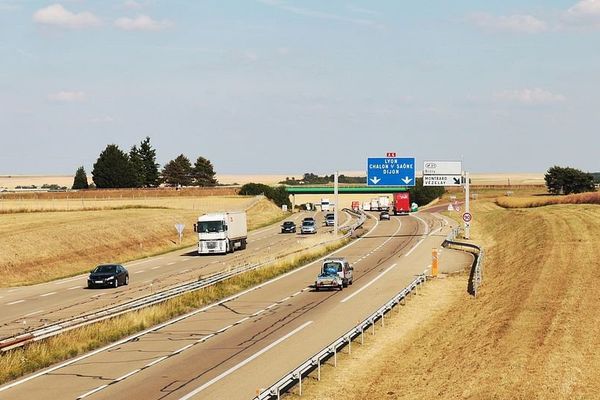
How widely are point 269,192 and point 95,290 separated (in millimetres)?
107753

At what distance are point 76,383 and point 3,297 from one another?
26.7 m

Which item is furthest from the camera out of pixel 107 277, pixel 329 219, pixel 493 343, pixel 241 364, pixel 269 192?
pixel 269 192

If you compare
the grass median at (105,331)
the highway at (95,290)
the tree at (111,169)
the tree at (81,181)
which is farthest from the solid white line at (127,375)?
the tree at (81,181)

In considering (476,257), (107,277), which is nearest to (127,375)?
(107,277)

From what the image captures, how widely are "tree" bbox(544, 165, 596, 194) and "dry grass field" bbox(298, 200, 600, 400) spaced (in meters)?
113

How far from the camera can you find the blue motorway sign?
272ft

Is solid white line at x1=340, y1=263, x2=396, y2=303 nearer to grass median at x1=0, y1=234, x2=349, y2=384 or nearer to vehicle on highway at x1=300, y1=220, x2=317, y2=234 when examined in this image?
grass median at x1=0, y1=234, x2=349, y2=384

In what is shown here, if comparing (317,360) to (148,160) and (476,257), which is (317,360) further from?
(148,160)

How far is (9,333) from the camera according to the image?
113ft

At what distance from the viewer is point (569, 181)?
6467 inches

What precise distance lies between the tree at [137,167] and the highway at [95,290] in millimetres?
88591

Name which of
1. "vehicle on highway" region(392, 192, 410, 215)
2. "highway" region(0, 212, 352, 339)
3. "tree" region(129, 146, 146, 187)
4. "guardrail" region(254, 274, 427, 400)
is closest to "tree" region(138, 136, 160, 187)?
"tree" region(129, 146, 146, 187)

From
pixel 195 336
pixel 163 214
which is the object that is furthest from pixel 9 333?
pixel 163 214

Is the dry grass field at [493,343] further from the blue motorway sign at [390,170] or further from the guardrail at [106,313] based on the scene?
the blue motorway sign at [390,170]
